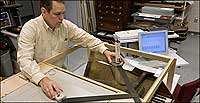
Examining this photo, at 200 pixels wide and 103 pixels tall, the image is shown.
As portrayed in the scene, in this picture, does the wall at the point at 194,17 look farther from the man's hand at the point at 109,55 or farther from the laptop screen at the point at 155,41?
the man's hand at the point at 109,55

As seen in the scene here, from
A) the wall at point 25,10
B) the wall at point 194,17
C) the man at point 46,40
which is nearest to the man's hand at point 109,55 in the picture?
the man at point 46,40

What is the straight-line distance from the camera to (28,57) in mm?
1136

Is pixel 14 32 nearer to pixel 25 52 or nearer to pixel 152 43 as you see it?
pixel 25 52

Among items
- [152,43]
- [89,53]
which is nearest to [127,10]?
[152,43]

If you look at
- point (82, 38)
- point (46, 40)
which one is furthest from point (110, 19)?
point (46, 40)

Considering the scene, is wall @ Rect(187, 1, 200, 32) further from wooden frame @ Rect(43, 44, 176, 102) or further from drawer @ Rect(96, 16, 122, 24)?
wooden frame @ Rect(43, 44, 176, 102)

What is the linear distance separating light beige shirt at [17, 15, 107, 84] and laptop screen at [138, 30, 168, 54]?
1.58ft

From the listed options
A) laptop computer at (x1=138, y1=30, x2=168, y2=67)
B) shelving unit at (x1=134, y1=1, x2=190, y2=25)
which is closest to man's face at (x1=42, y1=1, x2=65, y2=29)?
laptop computer at (x1=138, y1=30, x2=168, y2=67)

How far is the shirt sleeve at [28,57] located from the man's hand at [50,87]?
43 mm

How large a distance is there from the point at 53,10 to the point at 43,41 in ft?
1.00

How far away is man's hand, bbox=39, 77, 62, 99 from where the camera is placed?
2.73 feet

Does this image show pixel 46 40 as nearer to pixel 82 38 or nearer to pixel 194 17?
pixel 82 38

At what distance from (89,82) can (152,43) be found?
0.97 m

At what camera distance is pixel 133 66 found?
142 centimetres
